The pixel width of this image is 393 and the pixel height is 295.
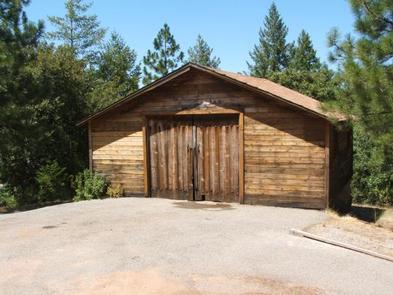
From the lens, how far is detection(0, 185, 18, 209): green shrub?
49.2 ft

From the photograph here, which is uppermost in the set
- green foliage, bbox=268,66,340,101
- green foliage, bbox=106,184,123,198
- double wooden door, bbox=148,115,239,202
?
green foliage, bbox=268,66,340,101

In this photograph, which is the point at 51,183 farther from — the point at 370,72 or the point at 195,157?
the point at 370,72

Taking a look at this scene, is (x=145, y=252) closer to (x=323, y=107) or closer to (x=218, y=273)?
(x=218, y=273)

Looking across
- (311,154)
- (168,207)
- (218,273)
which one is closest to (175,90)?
(168,207)

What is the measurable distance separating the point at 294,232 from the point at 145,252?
2.86m

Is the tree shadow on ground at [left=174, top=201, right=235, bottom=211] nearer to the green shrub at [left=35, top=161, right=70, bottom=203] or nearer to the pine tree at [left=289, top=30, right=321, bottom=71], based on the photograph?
the green shrub at [left=35, top=161, right=70, bottom=203]

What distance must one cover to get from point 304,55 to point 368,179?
2652 centimetres

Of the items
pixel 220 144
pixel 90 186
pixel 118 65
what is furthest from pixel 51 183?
pixel 118 65

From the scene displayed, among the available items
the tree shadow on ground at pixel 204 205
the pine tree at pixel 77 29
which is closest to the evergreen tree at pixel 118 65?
the pine tree at pixel 77 29

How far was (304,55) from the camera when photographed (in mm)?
41906

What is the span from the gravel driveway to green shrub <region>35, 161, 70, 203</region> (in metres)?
3.52

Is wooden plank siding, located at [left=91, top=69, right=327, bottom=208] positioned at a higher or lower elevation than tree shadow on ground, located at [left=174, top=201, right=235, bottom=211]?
higher

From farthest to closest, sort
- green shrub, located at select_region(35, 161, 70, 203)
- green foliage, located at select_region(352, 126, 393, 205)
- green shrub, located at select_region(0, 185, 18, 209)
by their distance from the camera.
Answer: green foliage, located at select_region(352, 126, 393, 205), green shrub, located at select_region(0, 185, 18, 209), green shrub, located at select_region(35, 161, 70, 203)

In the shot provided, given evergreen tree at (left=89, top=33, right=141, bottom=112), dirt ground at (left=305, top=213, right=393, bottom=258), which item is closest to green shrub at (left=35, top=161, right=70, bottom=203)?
dirt ground at (left=305, top=213, right=393, bottom=258)
